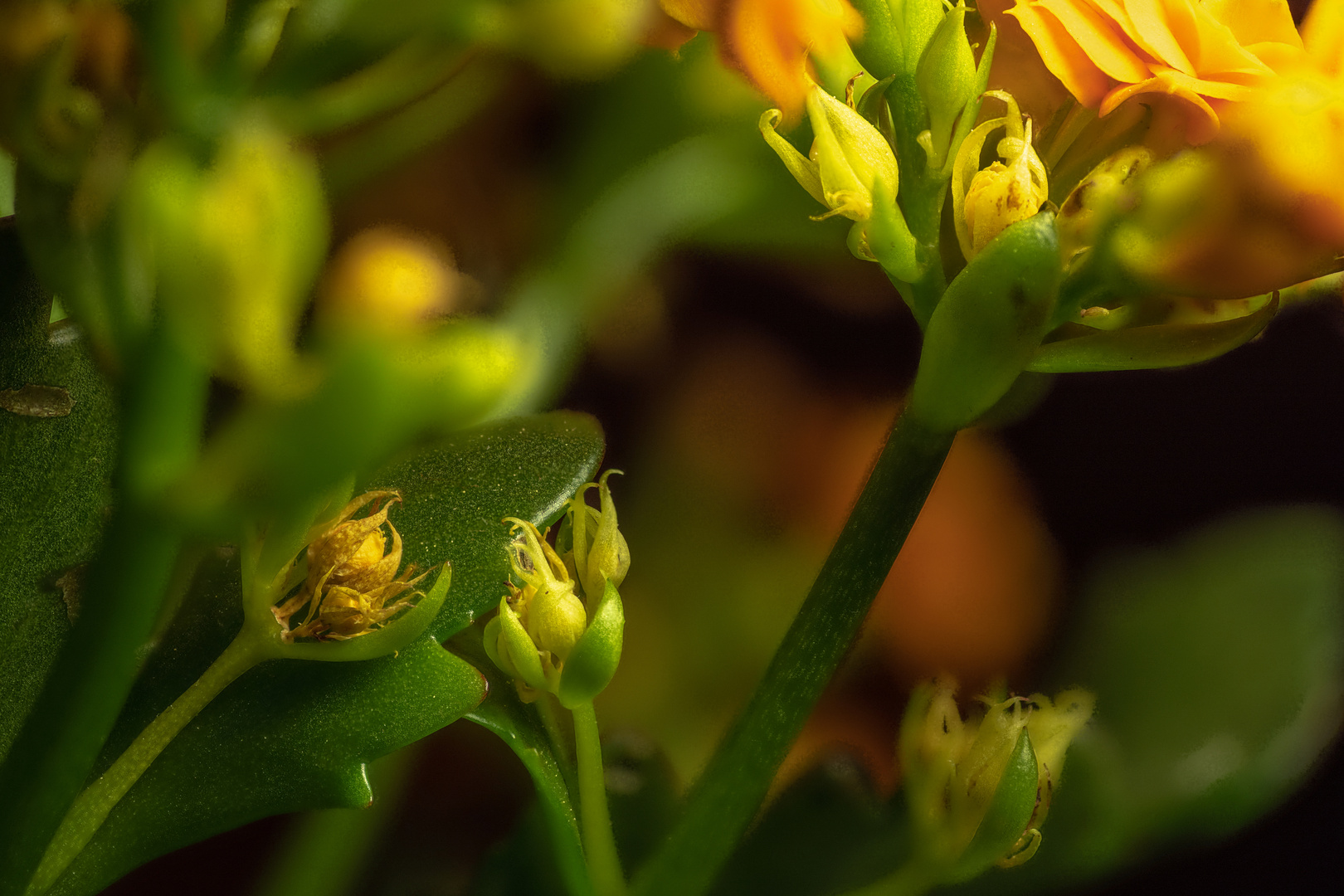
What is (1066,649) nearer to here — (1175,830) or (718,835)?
(1175,830)

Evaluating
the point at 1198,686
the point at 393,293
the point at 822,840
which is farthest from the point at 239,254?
the point at 1198,686

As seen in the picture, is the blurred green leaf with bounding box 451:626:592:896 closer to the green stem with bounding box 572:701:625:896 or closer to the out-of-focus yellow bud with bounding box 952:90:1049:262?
the green stem with bounding box 572:701:625:896

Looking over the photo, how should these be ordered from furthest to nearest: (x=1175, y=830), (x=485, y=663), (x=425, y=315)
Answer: (x=1175, y=830)
(x=485, y=663)
(x=425, y=315)

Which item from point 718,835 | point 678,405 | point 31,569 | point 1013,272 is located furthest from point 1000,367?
point 678,405

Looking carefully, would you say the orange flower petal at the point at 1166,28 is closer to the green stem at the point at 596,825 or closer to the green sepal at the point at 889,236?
the green sepal at the point at 889,236

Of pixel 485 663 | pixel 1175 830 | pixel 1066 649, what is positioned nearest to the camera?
pixel 485 663

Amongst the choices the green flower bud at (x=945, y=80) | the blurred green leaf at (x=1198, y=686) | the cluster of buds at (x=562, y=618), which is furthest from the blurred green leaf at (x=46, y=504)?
the blurred green leaf at (x=1198, y=686)
